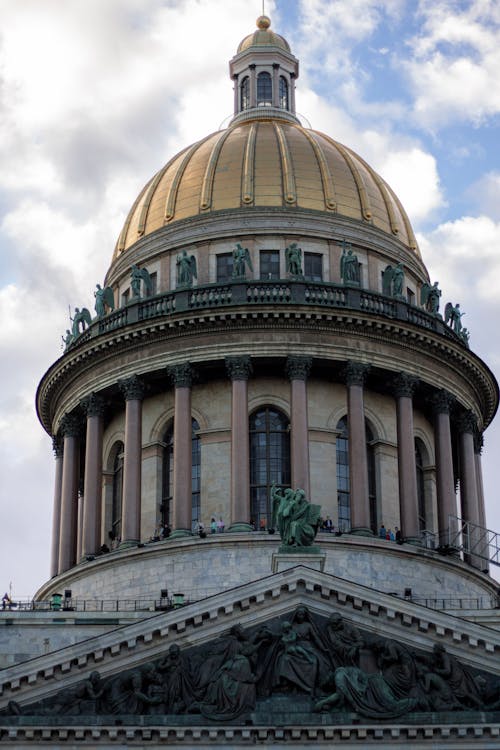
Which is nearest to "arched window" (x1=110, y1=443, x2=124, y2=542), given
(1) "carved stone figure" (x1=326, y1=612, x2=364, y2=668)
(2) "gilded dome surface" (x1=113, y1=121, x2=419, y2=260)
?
(2) "gilded dome surface" (x1=113, y1=121, x2=419, y2=260)

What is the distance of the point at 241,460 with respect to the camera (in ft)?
192

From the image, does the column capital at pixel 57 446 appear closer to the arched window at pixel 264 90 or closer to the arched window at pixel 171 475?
the arched window at pixel 171 475

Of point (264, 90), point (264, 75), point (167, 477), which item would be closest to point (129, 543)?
point (167, 477)

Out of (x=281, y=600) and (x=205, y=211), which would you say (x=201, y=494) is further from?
(x=281, y=600)

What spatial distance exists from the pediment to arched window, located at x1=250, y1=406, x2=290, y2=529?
1459 cm

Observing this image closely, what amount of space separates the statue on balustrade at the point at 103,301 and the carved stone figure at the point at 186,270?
3.75m

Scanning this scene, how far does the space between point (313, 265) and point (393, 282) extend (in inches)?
123

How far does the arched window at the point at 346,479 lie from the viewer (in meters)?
60.1

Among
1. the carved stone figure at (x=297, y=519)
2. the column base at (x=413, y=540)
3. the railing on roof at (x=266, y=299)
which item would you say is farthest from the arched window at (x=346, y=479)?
the carved stone figure at (x=297, y=519)

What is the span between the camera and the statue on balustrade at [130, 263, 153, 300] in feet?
210

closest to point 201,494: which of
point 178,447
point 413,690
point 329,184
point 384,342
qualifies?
point 178,447

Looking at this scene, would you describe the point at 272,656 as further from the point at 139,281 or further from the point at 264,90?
the point at 264,90

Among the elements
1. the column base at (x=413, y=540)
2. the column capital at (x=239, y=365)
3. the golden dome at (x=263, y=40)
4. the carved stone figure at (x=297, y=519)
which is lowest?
the carved stone figure at (x=297, y=519)

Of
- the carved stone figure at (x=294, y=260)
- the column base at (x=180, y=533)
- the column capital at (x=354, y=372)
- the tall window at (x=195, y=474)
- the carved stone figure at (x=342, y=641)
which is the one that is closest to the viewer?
the carved stone figure at (x=342, y=641)
